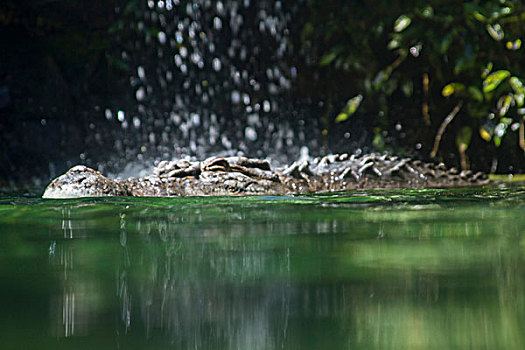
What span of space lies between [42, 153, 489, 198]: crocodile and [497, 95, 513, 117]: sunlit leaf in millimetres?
697

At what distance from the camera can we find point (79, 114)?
5.24 metres

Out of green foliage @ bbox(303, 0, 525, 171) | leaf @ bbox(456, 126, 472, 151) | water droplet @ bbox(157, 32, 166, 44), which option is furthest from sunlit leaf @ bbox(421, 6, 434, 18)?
water droplet @ bbox(157, 32, 166, 44)

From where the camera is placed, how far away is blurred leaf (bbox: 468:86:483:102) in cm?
434

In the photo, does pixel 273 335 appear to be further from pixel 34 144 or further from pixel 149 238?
pixel 34 144

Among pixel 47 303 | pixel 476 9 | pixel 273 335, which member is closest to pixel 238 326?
pixel 273 335

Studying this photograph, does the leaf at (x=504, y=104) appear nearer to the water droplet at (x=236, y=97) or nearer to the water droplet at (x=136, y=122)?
the water droplet at (x=236, y=97)

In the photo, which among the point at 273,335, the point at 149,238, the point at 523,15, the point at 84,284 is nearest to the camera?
the point at 273,335

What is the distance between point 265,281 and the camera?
0.98 meters

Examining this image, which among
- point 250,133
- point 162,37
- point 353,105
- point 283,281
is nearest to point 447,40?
point 353,105

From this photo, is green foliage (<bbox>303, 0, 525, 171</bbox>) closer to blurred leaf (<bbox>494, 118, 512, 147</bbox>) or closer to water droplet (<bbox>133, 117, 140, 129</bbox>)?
blurred leaf (<bbox>494, 118, 512, 147</bbox>)

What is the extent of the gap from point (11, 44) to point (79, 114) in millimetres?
883

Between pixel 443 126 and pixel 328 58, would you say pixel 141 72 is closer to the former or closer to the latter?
pixel 328 58

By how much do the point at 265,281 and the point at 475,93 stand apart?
12.5ft

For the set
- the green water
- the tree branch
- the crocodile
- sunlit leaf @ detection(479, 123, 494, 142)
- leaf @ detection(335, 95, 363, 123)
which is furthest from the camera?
leaf @ detection(335, 95, 363, 123)
